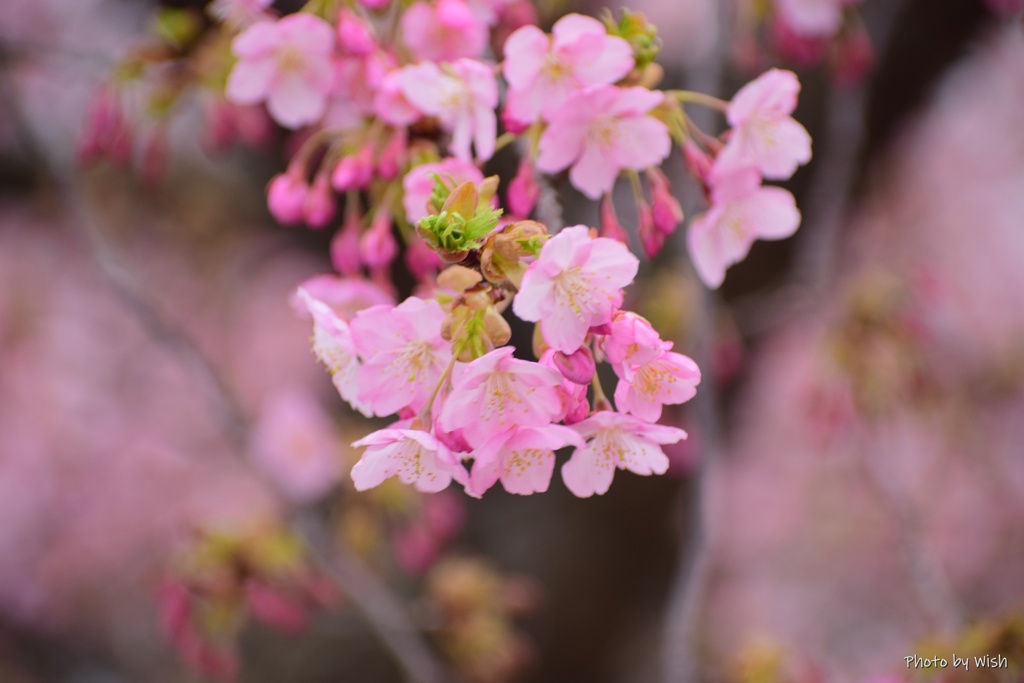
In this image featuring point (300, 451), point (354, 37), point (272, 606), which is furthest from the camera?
point (300, 451)

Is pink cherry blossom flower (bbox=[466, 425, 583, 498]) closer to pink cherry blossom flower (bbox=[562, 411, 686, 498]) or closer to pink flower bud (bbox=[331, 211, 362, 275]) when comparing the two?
pink cherry blossom flower (bbox=[562, 411, 686, 498])

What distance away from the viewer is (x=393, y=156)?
77 cm

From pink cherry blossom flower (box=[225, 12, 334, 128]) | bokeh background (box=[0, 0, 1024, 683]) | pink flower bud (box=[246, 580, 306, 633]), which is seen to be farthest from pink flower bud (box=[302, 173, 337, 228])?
pink flower bud (box=[246, 580, 306, 633])

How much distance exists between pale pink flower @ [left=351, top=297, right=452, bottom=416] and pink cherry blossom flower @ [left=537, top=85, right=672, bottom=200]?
0.69 feet

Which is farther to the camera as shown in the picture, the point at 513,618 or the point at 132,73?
the point at 513,618

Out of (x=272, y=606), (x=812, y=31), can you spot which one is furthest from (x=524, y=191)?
(x=272, y=606)

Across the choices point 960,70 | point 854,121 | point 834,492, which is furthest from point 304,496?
point 834,492

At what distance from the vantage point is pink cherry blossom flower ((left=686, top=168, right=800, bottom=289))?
761 millimetres

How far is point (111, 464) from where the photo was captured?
11.4 feet

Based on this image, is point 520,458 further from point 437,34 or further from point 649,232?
point 437,34

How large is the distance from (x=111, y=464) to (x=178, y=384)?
516 mm

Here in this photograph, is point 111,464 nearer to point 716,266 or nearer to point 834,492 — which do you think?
point 716,266

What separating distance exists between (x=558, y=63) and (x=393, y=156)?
0.70 feet

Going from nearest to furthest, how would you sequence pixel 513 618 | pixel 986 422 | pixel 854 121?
pixel 854 121 → pixel 513 618 → pixel 986 422
